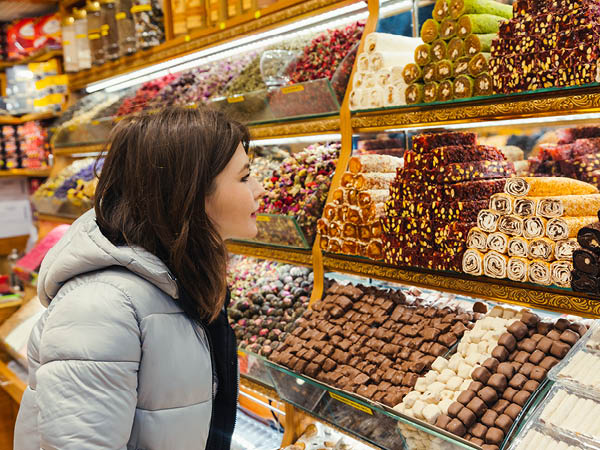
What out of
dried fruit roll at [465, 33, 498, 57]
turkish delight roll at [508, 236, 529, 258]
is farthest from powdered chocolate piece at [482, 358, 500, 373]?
dried fruit roll at [465, 33, 498, 57]

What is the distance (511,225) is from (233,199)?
885mm

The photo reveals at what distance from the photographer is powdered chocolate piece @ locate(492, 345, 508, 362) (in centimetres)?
184

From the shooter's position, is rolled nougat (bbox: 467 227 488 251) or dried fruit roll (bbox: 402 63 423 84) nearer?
rolled nougat (bbox: 467 227 488 251)

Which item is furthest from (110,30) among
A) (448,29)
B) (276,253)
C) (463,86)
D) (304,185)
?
(463,86)

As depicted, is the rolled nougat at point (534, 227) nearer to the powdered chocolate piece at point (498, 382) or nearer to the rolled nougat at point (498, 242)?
the rolled nougat at point (498, 242)

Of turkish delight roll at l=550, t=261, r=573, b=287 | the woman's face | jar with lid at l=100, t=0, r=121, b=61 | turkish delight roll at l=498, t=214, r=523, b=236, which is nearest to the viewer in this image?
the woman's face

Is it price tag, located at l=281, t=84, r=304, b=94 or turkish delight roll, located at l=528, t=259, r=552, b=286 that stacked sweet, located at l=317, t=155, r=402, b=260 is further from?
turkish delight roll, located at l=528, t=259, r=552, b=286

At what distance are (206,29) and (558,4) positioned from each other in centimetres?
227

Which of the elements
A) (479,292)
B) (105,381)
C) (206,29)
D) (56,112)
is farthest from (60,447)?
(56,112)

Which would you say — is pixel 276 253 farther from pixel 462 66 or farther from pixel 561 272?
pixel 561 272

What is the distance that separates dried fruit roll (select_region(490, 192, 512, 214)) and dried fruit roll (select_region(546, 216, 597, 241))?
0.14 metres

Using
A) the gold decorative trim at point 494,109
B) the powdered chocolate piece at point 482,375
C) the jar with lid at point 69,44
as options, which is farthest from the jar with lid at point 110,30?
the powdered chocolate piece at point 482,375

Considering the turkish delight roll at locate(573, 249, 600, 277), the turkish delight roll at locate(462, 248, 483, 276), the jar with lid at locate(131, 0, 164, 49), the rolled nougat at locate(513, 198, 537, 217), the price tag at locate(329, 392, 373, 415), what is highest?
the jar with lid at locate(131, 0, 164, 49)

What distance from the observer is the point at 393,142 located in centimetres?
272
